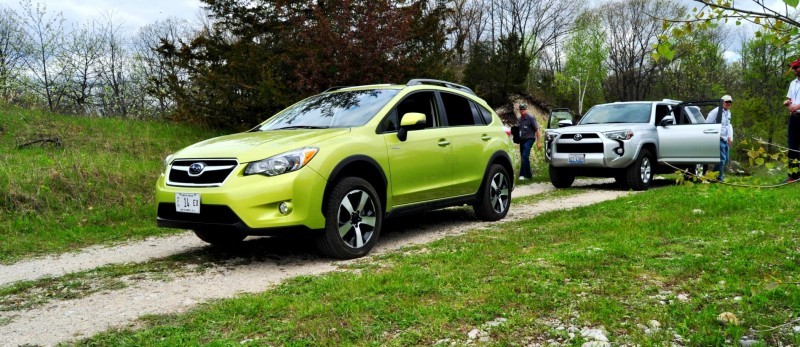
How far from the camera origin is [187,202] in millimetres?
5250

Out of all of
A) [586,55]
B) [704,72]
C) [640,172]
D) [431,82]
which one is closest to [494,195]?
[431,82]

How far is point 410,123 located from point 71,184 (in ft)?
19.1

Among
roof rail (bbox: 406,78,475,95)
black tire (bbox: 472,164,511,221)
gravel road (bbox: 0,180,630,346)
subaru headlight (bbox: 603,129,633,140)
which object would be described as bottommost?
gravel road (bbox: 0,180,630,346)

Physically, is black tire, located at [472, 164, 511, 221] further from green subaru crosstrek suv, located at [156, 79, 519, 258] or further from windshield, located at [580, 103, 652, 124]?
windshield, located at [580, 103, 652, 124]

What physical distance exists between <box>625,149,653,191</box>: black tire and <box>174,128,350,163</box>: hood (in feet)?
24.2

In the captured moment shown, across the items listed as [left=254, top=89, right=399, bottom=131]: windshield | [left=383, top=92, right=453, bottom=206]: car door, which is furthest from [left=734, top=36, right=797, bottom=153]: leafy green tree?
[left=254, top=89, right=399, bottom=131]: windshield

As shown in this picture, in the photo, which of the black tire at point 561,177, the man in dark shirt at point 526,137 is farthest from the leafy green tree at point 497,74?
the black tire at point 561,177

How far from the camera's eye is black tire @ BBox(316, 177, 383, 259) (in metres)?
5.40

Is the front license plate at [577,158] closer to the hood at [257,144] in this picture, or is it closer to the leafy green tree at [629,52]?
the hood at [257,144]

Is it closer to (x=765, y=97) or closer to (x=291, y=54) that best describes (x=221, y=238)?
(x=291, y=54)

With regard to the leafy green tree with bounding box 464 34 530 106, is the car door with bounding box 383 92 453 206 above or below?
below

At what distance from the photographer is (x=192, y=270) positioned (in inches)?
208

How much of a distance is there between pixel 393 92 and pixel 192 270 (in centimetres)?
275

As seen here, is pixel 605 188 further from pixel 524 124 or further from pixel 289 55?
pixel 289 55
